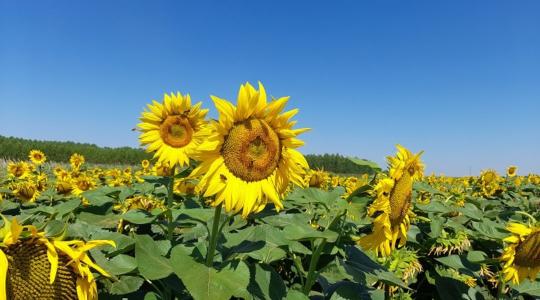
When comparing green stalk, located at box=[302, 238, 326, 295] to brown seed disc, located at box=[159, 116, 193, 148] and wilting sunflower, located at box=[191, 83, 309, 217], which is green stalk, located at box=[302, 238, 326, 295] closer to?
wilting sunflower, located at box=[191, 83, 309, 217]

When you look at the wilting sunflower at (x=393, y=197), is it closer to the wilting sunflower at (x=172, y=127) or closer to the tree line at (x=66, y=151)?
the wilting sunflower at (x=172, y=127)

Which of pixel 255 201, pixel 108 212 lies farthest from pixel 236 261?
pixel 108 212

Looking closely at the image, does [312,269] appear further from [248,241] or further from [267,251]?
[248,241]

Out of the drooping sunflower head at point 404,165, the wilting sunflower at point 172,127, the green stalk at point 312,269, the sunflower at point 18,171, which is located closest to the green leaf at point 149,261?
the green stalk at point 312,269

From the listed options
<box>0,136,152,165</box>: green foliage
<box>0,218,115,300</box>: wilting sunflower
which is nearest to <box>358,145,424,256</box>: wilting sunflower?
<box>0,218,115,300</box>: wilting sunflower

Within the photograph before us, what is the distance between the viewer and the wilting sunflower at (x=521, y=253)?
3320 mm

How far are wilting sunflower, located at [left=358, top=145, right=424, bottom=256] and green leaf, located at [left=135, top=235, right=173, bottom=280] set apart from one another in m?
1.43

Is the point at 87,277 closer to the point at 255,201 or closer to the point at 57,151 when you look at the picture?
the point at 255,201

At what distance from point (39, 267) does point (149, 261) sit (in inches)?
24.2

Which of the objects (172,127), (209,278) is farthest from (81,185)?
(209,278)

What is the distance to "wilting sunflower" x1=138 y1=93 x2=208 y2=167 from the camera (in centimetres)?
458

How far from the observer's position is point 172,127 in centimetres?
468

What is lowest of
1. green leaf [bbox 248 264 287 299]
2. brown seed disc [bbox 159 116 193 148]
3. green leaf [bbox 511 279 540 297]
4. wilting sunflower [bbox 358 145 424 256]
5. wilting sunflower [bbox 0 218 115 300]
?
green leaf [bbox 511 279 540 297]

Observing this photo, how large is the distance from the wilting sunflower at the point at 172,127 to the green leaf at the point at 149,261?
7.42 ft
